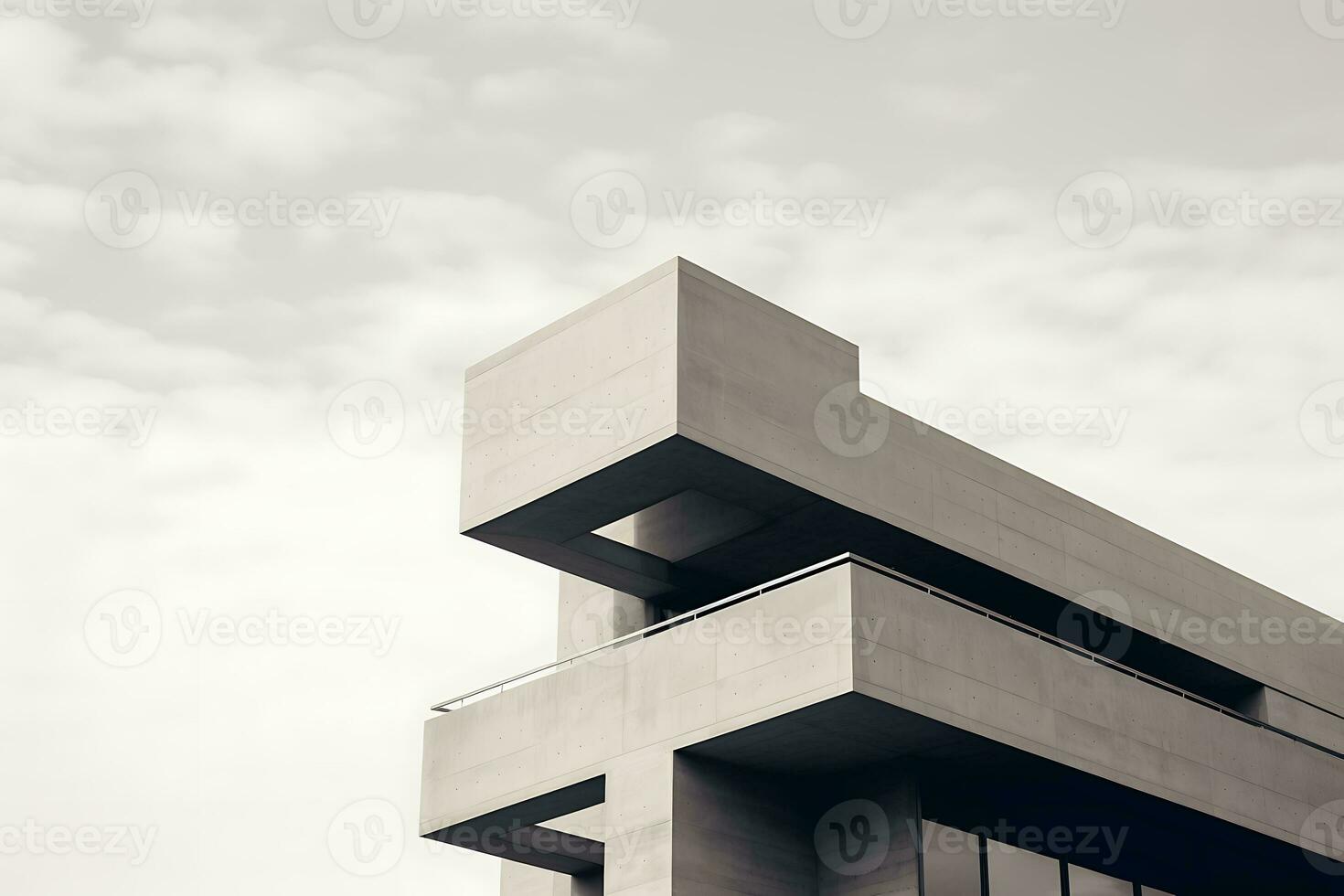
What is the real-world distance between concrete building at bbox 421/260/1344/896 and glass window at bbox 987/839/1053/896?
0.20ft

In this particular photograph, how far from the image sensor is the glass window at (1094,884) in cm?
3081

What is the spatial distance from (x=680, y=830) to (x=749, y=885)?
1588mm

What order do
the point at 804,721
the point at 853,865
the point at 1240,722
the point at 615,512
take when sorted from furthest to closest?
the point at 1240,722 → the point at 615,512 → the point at 853,865 → the point at 804,721

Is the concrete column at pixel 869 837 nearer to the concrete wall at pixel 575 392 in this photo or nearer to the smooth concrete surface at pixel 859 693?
the smooth concrete surface at pixel 859 693

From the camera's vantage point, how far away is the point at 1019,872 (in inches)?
1178

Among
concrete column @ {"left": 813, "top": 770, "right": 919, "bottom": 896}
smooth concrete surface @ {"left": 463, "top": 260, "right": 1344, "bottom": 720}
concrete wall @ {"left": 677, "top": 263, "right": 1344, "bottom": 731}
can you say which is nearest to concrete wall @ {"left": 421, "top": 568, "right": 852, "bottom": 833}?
smooth concrete surface @ {"left": 463, "top": 260, "right": 1344, "bottom": 720}

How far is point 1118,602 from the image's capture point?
33.8 m

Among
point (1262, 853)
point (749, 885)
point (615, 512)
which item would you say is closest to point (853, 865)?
point (749, 885)

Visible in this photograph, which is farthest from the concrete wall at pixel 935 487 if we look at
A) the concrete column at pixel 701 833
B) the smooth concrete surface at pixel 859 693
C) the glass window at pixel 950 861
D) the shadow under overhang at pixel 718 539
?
the glass window at pixel 950 861

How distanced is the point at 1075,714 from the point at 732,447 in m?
6.92

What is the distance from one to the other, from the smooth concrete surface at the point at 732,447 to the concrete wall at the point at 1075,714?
3.10m

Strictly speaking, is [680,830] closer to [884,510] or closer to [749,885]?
[749,885]

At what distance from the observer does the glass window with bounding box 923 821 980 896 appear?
1113 inches

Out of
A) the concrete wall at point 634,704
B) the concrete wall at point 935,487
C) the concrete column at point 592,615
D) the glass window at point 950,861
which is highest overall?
the concrete wall at point 935,487
